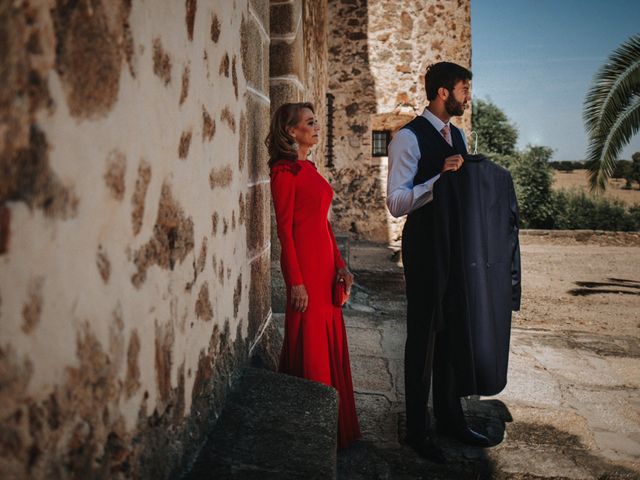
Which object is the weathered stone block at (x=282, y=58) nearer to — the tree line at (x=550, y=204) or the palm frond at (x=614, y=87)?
the palm frond at (x=614, y=87)

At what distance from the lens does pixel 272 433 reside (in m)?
1.70

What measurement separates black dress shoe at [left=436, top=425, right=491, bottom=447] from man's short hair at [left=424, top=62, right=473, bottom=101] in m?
1.62

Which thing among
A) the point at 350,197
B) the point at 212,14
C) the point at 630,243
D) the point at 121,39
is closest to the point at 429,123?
the point at 212,14

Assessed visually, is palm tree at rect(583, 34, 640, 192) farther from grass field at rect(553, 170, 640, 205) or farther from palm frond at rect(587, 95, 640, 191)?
grass field at rect(553, 170, 640, 205)

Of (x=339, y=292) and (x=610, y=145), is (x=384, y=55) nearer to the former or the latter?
(x=610, y=145)

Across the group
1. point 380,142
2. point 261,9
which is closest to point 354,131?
point 380,142

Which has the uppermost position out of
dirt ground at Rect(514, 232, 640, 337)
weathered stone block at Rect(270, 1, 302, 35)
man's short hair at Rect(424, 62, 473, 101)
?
weathered stone block at Rect(270, 1, 302, 35)

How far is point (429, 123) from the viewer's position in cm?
257

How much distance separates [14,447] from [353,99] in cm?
1069

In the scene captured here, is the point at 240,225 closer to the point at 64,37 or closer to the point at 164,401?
the point at 164,401

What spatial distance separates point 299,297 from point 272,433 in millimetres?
741

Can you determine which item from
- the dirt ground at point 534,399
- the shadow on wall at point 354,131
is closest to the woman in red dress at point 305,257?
the dirt ground at point 534,399

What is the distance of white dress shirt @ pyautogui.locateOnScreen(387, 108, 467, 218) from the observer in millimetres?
2438

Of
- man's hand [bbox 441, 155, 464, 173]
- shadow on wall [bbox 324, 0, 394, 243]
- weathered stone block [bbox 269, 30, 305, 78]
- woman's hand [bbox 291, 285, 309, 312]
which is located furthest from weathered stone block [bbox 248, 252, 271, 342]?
shadow on wall [bbox 324, 0, 394, 243]
